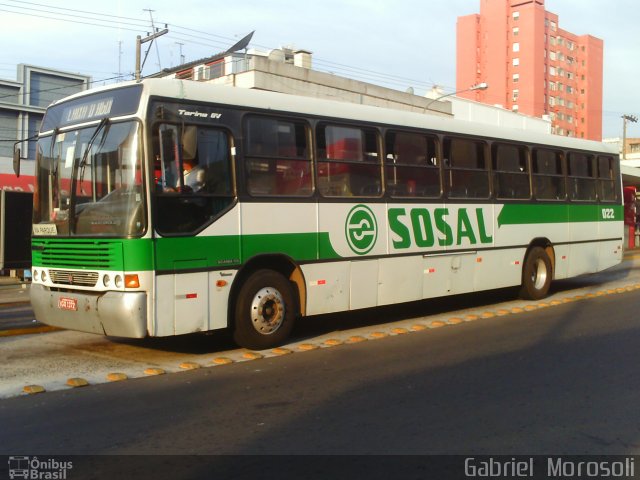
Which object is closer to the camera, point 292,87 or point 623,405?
point 623,405

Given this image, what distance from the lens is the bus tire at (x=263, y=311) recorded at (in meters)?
8.44

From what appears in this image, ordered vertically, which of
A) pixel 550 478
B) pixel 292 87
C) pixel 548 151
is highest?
pixel 292 87

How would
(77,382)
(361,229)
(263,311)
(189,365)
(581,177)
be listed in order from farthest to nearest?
1. (581,177)
2. (361,229)
3. (263,311)
4. (189,365)
5. (77,382)

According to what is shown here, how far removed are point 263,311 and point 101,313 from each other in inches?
77.7

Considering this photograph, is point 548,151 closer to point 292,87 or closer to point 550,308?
point 550,308

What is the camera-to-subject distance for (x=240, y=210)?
27.5 ft

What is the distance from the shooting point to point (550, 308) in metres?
12.5

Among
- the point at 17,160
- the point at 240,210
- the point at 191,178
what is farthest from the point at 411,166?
the point at 17,160

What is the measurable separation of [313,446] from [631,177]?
3010 cm

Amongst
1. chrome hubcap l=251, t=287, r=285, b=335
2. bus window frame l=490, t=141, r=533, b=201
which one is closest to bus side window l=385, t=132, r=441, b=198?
bus window frame l=490, t=141, r=533, b=201

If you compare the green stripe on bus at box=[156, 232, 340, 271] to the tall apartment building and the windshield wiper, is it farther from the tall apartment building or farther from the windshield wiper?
the tall apartment building

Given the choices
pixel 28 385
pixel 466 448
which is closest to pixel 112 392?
pixel 28 385

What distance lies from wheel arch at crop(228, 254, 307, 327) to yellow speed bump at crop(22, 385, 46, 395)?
2349mm

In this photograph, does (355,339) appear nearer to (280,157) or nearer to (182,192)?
(280,157)
